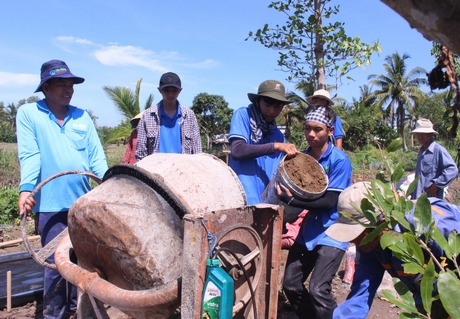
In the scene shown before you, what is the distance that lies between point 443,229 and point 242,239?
104 centimetres

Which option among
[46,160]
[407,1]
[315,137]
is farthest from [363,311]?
[46,160]

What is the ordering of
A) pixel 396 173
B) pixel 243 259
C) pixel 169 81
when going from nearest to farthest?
pixel 396 173 < pixel 243 259 < pixel 169 81

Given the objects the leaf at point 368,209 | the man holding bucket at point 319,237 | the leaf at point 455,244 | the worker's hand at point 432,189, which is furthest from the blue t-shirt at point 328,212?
the worker's hand at point 432,189

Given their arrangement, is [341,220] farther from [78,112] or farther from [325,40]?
[325,40]

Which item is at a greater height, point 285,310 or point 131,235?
point 131,235

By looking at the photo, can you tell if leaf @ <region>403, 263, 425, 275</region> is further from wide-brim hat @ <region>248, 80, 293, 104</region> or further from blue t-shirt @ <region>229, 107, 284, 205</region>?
wide-brim hat @ <region>248, 80, 293, 104</region>

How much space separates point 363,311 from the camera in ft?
8.59

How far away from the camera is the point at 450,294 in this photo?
1345 mm

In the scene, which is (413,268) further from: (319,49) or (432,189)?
(319,49)

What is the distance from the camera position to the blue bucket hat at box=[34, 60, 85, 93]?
3264mm

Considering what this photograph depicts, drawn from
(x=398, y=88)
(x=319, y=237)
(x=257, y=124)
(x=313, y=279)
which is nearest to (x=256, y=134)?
(x=257, y=124)

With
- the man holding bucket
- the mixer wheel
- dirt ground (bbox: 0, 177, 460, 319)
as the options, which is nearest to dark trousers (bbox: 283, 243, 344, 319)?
the man holding bucket

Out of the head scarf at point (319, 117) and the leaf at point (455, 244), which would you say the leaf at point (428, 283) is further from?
the head scarf at point (319, 117)

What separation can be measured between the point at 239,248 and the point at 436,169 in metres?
4.20
